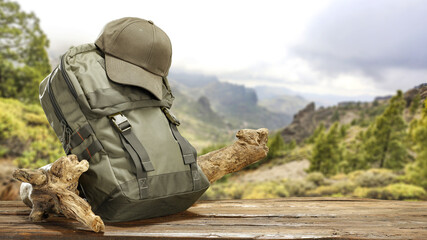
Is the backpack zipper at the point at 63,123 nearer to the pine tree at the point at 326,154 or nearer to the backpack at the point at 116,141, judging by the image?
the backpack at the point at 116,141

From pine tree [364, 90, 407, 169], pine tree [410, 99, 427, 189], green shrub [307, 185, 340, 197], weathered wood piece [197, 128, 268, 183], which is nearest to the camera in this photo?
weathered wood piece [197, 128, 268, 183]

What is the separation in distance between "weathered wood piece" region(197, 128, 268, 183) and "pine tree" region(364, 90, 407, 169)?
16095 millimetres

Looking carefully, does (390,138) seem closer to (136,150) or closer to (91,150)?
(136,150)

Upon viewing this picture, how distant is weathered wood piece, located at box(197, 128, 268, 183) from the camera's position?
9.46ft

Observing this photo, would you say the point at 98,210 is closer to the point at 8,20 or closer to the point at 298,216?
the point at 298,216

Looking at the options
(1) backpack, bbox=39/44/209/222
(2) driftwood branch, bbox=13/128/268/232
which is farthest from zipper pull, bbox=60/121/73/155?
(2) driftwood branch, bbox=13/128/268/232

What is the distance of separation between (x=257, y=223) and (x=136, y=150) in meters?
0.90

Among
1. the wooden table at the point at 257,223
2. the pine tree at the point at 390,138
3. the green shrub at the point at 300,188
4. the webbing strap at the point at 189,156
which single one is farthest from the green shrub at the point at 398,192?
the webbing strap at the point at 189,156

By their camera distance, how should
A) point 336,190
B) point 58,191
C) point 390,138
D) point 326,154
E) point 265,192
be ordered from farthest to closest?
1. point 326,154
2. point 265,192
3. point 390,138
4. point 336,190
5. point 58,191

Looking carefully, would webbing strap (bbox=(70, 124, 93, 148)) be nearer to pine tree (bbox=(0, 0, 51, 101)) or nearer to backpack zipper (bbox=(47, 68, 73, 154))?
backpack zipper (bbox=(47, 68, 73, 154))

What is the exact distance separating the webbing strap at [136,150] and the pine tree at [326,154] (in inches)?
796

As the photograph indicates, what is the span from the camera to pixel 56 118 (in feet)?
6.90

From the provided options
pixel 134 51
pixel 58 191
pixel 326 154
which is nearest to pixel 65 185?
pixel 58 191

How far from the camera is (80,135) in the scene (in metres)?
1.96
